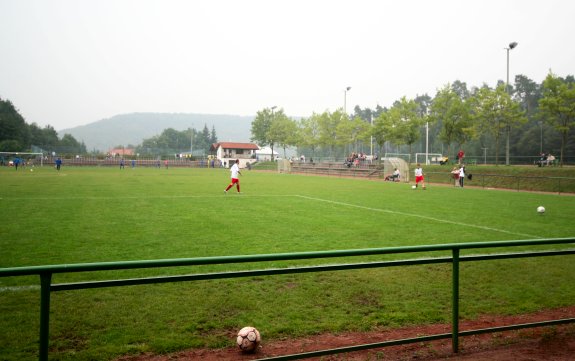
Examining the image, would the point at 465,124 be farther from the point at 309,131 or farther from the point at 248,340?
the point at 248,340

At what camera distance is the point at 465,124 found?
49.0 meters

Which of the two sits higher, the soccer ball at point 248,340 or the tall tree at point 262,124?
the tall tree at point 262,124

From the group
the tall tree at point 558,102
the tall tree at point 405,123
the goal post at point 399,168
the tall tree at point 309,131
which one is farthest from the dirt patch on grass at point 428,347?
the tall tree at point 309,131

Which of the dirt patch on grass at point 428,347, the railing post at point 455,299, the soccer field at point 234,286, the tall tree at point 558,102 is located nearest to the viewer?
the railing post at point 455,299

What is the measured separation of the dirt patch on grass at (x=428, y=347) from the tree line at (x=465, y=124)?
3890cm

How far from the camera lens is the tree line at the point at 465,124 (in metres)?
40.9

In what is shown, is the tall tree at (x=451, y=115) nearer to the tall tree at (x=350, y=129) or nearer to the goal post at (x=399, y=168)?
the goal post at (x=399, y=168)

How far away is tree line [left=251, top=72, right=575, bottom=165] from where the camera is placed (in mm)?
40853

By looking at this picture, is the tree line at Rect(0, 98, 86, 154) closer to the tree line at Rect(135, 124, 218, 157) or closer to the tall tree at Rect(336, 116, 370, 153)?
the tree line at Rect(135, 124, 218, 157)

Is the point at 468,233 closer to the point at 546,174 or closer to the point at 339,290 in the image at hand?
the point at 339,290

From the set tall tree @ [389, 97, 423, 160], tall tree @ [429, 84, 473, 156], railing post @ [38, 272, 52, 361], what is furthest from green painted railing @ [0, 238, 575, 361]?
tall tree @ [389, 97, 423, 160]

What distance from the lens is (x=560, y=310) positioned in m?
6.25

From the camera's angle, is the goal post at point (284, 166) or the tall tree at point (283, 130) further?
the tall tree at point (283, 130)

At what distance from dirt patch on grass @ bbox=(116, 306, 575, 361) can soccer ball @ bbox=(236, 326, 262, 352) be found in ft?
0.26
